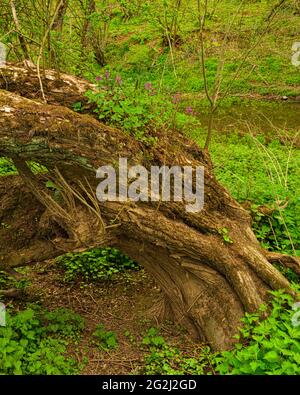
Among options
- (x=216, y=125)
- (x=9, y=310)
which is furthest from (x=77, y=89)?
(x=216, y=125)

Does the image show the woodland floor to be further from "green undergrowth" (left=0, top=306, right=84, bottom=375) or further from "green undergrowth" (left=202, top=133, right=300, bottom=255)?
"green undergrowth" (left=202, top=133, right=300, bottom=255)

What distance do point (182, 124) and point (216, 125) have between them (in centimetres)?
923

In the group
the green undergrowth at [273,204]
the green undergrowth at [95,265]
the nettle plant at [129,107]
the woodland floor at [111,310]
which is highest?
the nettle plant at [129,107]

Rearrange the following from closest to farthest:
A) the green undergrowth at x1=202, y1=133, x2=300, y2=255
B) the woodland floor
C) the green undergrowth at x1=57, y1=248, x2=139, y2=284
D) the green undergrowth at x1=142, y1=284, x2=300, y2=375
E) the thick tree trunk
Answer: the thick tree trunk → the green undergrowth at x1=142, y1=284, x2=300, y2=375 → the woodland floor → the green undergrowth at x1=202, y1=133, x2=300, y2=255 → the green undergrowth at x1=57, y1=248, x2=139, y2=284

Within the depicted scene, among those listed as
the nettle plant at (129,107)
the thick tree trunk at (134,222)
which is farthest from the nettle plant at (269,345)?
the nettle plant at (129,107)

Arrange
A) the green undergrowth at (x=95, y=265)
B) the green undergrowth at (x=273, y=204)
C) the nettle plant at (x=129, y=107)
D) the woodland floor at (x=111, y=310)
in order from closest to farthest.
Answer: the nettle plant at (x=129, y=107), the woodland floor at (x=111, y=310), the green undergrowth at (x=273, y=204), the green undergrowth at (x=95, y=265)

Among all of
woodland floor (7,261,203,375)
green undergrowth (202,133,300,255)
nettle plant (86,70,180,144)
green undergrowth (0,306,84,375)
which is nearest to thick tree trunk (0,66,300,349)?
nettle plant (86,70,180,144)

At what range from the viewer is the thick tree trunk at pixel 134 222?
378 centimetres

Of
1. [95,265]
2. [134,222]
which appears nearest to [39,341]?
[134,222]

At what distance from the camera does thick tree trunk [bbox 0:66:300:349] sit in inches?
149

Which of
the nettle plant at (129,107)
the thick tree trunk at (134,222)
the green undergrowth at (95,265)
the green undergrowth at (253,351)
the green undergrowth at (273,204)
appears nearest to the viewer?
the thick tree trunk at (134,222)

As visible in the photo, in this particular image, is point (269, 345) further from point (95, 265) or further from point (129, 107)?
point (95, 265)

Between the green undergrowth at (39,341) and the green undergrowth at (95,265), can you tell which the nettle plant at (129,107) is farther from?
the green undergrowth at (95,265)

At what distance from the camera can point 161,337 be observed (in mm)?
4828
